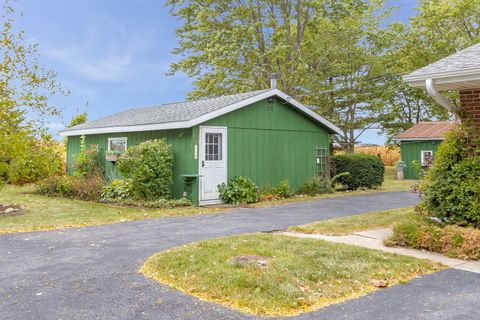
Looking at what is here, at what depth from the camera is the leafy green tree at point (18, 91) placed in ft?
35.6

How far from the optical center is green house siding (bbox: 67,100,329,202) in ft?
39.4

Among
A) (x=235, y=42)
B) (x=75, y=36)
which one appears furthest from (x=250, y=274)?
(x=235, y=42)

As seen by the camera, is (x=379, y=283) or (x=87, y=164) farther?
(x=87, y=164)

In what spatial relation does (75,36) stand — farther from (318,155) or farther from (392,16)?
(392,16)

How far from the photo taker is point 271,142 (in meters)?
13.7

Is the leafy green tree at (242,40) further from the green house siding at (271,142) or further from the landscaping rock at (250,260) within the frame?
the landscaping rock at (250,260)

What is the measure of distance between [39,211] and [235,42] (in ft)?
46.4

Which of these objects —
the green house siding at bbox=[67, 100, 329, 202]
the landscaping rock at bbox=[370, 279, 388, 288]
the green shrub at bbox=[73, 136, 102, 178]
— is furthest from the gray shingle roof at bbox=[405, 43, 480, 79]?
the green shrub at bbox=[73, 136, 102, 178]

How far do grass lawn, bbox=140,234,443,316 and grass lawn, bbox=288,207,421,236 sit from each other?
48.0 inches

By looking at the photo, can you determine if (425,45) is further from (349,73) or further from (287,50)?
(287,50)

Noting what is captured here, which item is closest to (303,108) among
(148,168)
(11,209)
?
(148,168)

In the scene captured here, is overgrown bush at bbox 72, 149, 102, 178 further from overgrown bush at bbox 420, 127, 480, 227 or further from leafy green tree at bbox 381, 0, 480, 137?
leafy green tree at bbox 381, 0, 480, 137

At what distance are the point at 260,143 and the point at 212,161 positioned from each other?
220 centimetres

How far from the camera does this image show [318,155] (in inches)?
609
